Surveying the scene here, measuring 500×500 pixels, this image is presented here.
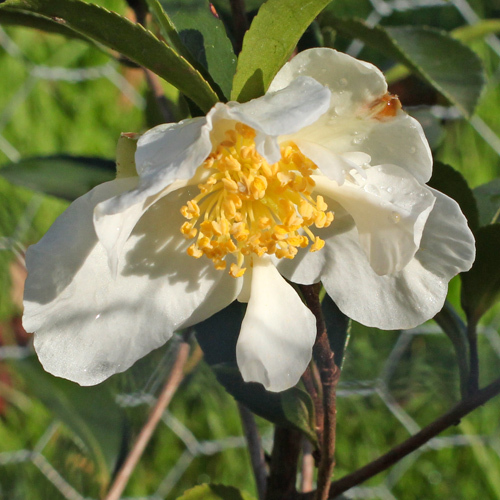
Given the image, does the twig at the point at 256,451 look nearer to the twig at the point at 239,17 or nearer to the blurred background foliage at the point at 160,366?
the blurred background foliage at the point at 160,366

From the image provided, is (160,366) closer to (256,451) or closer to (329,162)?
(256,451)

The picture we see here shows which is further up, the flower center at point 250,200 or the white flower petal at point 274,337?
the flower center at point 250,200

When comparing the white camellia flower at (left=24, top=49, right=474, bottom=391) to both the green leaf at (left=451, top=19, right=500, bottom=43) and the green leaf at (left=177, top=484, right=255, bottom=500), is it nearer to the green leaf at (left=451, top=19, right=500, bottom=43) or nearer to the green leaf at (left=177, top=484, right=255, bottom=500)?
the green leaf at (left=177, top=484, right=255, bottom=500)

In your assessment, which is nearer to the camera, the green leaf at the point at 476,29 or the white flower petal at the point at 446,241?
the white flower petal at the point at 446,241

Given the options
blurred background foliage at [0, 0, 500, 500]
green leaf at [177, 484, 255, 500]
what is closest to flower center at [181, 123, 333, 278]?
blurred background foliage at [0, 0, 500, 500]

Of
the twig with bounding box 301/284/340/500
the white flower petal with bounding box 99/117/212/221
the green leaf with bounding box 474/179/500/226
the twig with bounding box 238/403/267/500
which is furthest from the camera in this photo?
the twig with bounding box 238/403/267/500

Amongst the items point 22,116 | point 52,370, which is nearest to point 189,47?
point 52,370

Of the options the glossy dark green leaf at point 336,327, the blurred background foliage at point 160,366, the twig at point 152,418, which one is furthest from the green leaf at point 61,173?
the glossy dark green leaf at point 336,327
